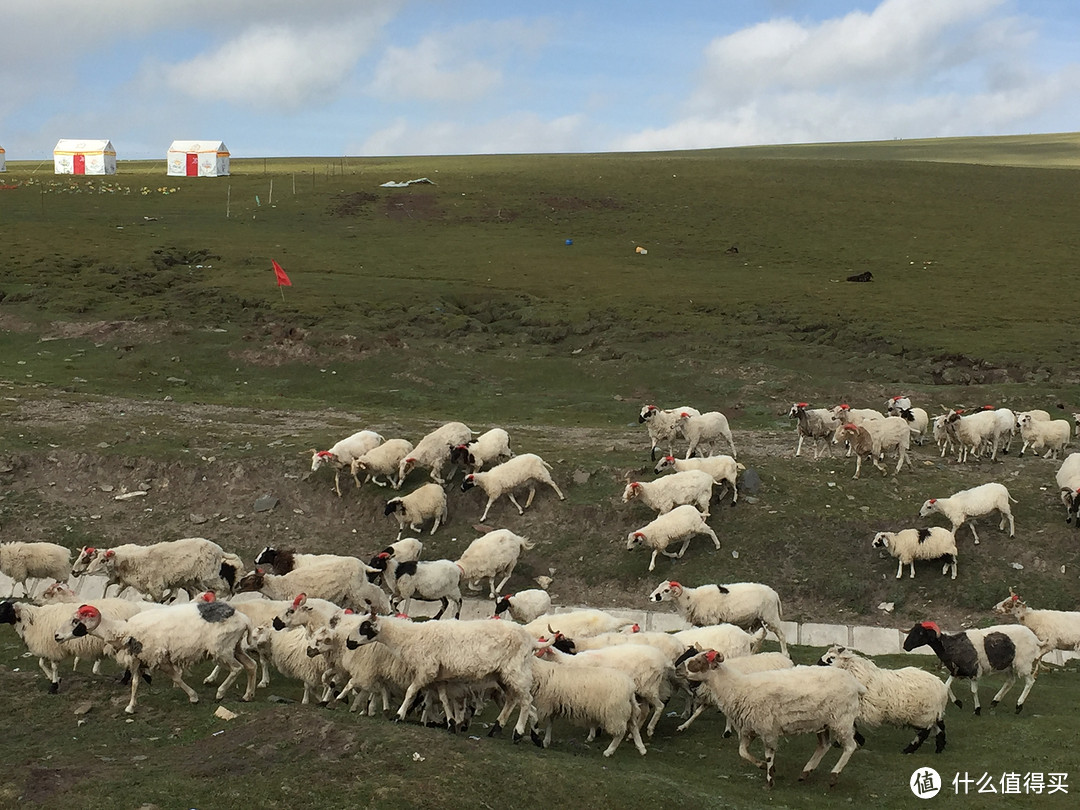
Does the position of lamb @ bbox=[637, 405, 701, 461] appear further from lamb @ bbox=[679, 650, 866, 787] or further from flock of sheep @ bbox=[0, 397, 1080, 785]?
lamb @ bbox=[679, 650, 866, 787]

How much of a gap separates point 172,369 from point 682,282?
26524 mm

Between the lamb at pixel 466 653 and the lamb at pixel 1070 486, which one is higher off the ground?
the lamb at pixel 1070 486

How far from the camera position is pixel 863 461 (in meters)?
20.9

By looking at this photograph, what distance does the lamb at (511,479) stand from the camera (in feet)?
62.8

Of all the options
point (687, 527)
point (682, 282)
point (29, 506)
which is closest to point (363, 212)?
point (682, 282)

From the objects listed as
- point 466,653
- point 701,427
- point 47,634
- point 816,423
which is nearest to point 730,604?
point 466,653

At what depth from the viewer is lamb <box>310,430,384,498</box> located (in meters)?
20.1

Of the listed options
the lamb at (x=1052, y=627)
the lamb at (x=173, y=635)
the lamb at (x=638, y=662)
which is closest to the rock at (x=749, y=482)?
the lamb at (x=1052, y=627)

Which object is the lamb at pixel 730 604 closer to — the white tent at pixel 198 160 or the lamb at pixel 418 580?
the lamb at pixel 418 580

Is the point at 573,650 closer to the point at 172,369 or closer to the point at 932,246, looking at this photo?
the point at 172,369

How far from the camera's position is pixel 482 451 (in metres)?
20.5

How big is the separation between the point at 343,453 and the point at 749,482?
8280 millimetres

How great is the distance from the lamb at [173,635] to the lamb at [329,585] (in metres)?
2.43

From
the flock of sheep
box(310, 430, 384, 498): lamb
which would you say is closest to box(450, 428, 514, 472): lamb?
box(310, 430, 384, 498): lamb
